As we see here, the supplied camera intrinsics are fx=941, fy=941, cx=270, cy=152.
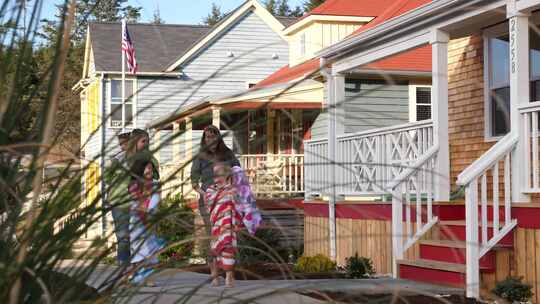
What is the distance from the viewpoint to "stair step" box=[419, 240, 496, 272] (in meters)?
9.52

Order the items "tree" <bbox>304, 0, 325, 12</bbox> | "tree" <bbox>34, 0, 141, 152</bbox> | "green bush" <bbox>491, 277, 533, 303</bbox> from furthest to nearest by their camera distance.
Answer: "tree" <bbox>304, 0, 325, 12</bbox>, "green bush" <bbox>491, 277, 533, 303</bbox>, "tree" <bbox>34, 0, 141, 152</bbox>

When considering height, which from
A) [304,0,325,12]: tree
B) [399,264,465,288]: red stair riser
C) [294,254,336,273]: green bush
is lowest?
[294,254,336,273]: green bush

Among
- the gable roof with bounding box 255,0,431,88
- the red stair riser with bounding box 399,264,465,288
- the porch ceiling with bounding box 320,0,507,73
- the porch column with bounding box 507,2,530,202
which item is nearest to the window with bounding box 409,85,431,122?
the gable roof with bounding box 255,0,431,88

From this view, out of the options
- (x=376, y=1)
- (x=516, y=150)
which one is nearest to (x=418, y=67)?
(x=376, y=1)

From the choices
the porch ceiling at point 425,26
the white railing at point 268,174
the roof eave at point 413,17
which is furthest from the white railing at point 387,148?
the roof eave at point 413,17

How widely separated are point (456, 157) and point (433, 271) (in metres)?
5.26

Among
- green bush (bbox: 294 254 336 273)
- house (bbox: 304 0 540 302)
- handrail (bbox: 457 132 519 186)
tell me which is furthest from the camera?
green bush (bbox: 294 254 336 273)

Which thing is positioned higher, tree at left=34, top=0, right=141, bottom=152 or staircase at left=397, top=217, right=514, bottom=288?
tree at left=34, top=0, right=141, bottom=152

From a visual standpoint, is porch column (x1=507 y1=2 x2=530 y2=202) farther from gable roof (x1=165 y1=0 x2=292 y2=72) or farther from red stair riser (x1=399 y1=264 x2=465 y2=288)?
gable roof (x1=165 y1=0 x2=292 y2=72)

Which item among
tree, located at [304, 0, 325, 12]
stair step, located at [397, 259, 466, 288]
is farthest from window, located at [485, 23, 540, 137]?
tree, located at [304, 0, 325, 12]

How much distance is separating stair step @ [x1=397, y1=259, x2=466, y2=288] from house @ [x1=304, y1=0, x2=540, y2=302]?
14 millimetres

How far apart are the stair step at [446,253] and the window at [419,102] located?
1076cm

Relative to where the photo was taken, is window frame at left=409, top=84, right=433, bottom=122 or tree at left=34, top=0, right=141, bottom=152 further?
window frame at left=409, top=84, right=433, bottom=122

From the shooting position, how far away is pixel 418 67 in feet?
67.8
